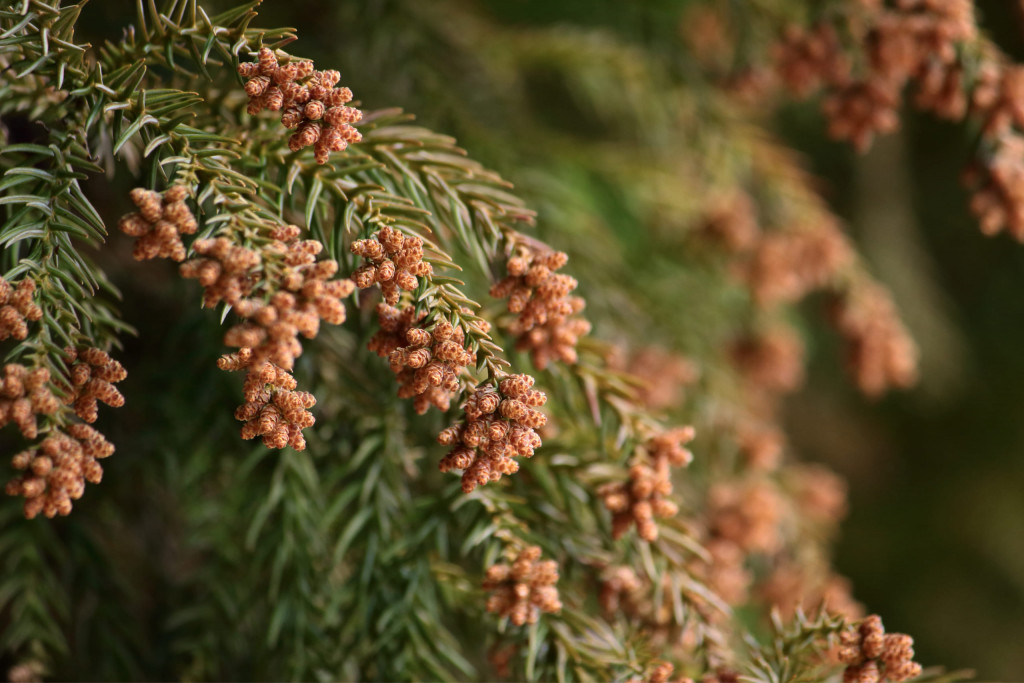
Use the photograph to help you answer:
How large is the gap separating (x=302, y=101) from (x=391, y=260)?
0.12 m

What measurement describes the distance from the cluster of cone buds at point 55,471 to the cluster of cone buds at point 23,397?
0.08ft

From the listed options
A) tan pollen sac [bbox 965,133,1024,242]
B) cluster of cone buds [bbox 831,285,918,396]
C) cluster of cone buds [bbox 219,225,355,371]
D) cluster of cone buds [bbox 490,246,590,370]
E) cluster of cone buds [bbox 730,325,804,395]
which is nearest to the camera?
cluster of cone buds [bbox 219,225,355,371]

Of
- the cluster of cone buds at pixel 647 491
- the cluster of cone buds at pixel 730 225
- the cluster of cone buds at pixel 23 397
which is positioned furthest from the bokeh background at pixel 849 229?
the cluster of cone buds at pixel 23 397

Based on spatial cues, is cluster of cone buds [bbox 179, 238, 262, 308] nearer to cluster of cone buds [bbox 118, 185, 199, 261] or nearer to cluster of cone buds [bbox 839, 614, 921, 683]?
cluster of cone buds [bbox 118, 185, 199, 261]

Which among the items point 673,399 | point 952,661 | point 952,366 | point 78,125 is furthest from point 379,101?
point 952,661

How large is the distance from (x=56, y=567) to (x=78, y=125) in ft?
1.92

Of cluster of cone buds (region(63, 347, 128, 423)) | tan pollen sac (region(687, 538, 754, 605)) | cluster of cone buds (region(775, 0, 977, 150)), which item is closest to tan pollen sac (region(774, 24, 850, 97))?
cluster of cone buds (region(775, 0, 977, 150))

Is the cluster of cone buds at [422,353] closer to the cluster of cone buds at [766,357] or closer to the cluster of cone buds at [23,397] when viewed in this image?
the cluster of cone buds at [23,397]

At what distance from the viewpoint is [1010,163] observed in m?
0.74

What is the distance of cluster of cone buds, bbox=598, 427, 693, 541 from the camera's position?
61cm

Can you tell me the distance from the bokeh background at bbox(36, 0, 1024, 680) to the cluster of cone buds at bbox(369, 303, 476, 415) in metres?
0.46

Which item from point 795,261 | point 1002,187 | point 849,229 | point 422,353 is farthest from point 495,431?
point 849,229

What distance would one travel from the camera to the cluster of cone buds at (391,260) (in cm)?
48

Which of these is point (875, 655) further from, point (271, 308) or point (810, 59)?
point (810, 59)
